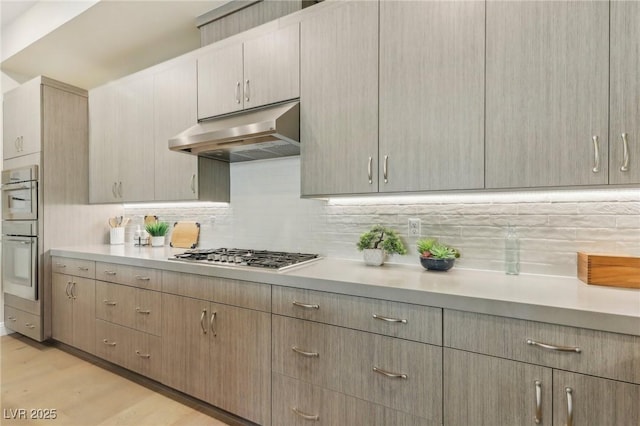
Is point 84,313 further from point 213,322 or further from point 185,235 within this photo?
point 213,322

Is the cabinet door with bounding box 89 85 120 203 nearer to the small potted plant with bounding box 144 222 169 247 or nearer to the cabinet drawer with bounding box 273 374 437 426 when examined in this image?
the small potted plant with bounding box 144 222 169 247

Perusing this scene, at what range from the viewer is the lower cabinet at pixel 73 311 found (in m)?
2.61

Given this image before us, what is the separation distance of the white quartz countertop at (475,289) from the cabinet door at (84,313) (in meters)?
1.15

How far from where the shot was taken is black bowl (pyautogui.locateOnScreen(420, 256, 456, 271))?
1.73m

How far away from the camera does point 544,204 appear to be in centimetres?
165

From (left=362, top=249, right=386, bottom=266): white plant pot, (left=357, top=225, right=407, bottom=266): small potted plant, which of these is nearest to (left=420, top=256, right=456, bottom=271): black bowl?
(left=357, top=225, right=407, bottom=266): small potted plant

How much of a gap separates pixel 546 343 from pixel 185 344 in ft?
6.41

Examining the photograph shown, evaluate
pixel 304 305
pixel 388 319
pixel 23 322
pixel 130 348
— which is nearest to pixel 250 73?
pixel 304 305

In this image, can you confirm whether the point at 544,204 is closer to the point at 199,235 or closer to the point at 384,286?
the point at 384,286

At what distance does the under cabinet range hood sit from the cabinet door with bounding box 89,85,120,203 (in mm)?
1169

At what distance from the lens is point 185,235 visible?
297cm

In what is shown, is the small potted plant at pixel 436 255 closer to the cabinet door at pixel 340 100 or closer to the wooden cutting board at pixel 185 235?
the cabinet door at pixel 340 100

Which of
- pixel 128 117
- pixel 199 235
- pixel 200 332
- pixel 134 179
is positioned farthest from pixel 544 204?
pixel 128 117

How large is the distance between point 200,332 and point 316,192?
114 centimetres
